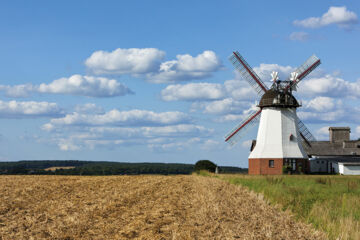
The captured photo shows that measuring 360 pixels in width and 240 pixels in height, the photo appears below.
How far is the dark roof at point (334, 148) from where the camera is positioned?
72.6 meters

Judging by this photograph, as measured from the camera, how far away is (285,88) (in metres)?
55.8

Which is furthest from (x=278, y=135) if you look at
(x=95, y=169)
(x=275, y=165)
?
(x=95, y=169)

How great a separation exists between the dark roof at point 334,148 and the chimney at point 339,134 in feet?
3.98

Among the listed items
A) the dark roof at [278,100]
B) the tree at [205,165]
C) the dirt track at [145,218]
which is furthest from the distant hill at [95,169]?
the dirt track at [145,218]

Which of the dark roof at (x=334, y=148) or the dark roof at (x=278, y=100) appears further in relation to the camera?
the dark roof at (x=334, y=148)

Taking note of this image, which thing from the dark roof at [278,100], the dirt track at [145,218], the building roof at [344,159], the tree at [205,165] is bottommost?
the dirt track at [145,218]

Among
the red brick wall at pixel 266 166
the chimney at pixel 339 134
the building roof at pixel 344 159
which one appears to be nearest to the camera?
the red brick wall at pixel 266 166

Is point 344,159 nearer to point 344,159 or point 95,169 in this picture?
point 344,159

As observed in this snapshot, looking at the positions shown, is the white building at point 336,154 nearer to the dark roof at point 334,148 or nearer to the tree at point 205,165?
the dark roof at point 334,148

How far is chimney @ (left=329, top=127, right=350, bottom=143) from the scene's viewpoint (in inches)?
2980

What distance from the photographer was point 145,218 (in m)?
14.0

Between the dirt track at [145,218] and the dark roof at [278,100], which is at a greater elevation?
the dark roof at [278,100]

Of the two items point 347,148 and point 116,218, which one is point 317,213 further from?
point 347,148

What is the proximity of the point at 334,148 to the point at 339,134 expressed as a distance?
3314 millimetres
